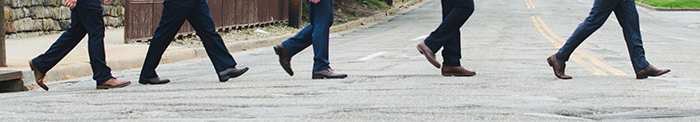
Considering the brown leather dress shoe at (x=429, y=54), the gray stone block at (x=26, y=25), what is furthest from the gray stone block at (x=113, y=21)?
the brown leather dress shoe at (x=429, y=54)

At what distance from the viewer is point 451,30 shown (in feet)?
19.3

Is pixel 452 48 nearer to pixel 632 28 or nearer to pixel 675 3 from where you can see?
pixel 632 28

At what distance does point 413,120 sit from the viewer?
12.7 ft

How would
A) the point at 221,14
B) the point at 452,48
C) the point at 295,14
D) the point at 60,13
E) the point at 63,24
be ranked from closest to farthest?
the point at 452,48, the point at 60,13, the point at 63,24, the point at 221,14, the point at 295,14

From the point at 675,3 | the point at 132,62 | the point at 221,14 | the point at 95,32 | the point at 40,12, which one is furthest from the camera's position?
the point at 675,3

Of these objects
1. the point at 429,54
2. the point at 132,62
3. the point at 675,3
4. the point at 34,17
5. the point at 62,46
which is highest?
the point at 429,54

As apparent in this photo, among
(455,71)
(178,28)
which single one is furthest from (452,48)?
(178,28)

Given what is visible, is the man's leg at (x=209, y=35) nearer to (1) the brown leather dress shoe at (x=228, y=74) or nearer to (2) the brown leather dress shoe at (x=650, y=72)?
(1) the brown leather dress shoe at (x=228, y=74)

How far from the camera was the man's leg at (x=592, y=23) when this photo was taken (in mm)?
5758

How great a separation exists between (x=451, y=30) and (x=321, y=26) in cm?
109

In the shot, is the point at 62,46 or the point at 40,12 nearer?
the point at 62,46

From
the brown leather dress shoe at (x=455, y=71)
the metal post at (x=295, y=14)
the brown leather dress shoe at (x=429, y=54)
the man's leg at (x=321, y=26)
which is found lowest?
the metal post at (x=295, y=14)

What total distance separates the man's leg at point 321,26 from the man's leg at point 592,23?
79.1 inches

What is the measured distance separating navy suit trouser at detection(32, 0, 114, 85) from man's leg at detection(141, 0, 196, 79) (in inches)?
13.8
